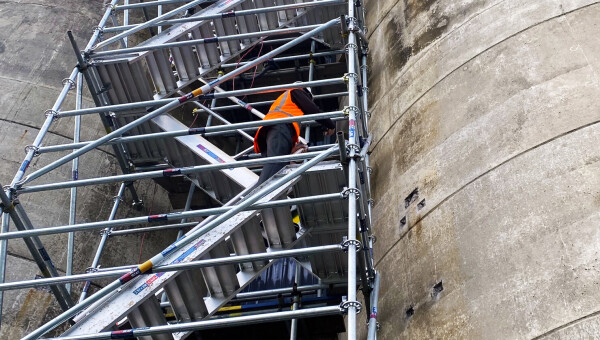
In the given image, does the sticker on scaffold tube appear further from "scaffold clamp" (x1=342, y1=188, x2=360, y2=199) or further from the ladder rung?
"scaffold clamp" (x1=342, y1=188, x2=360, y2=199)

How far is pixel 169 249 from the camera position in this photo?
739 centimetres

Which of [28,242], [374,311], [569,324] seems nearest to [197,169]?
[28,242]

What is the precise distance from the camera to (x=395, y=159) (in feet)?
30.9

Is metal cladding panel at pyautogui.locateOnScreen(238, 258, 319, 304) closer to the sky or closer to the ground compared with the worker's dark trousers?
closer to the ground

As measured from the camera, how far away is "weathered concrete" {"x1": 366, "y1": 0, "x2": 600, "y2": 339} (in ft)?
20.6

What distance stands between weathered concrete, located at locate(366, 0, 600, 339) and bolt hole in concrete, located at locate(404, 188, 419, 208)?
2.4 inches

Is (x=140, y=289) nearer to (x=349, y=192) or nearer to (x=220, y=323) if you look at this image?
(x=220, y=323)

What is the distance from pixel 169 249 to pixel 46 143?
21.8ft

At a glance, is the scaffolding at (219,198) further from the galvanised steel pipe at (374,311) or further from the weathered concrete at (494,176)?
the weathered concrete at (494,176)

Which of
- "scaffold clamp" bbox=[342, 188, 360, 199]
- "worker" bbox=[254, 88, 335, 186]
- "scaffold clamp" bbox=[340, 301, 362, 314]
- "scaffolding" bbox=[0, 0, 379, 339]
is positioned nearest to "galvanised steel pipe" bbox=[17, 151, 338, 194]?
"scaffolding" bbox=[0, 0, 379, 339]

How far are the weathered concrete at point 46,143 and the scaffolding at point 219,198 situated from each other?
812 millimetres

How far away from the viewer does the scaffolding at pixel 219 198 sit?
7.29m

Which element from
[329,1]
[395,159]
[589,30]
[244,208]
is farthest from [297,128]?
[589,30]

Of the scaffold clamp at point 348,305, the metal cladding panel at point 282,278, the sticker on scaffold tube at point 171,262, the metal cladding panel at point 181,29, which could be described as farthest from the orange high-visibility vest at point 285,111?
the scaffold clamp at point 348,305
